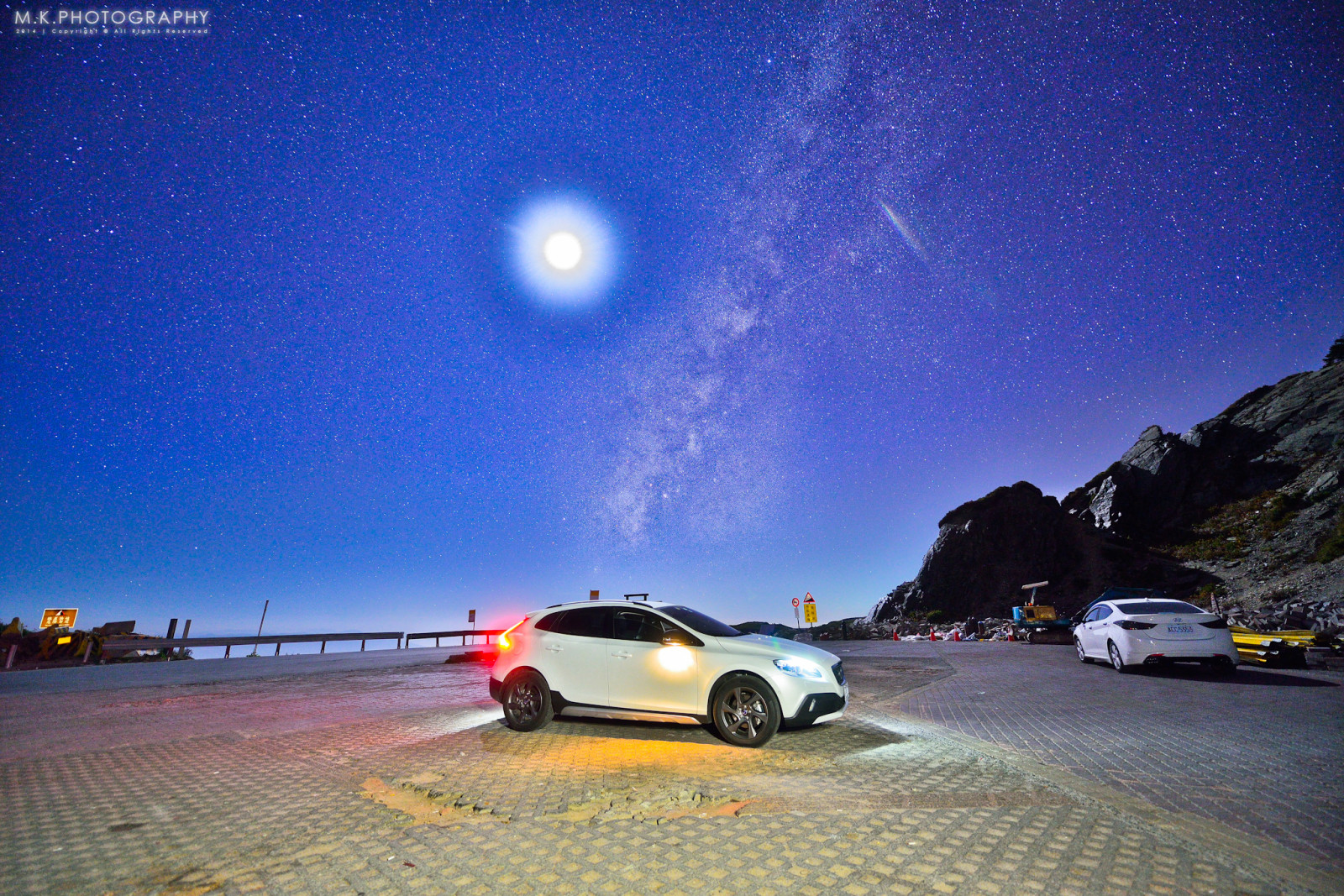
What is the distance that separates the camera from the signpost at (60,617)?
3209cm

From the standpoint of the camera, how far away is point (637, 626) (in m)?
7.12

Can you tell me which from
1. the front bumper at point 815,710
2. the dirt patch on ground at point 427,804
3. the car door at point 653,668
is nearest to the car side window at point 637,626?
the car door at point 653,668

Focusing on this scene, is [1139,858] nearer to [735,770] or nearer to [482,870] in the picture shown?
[735,770]

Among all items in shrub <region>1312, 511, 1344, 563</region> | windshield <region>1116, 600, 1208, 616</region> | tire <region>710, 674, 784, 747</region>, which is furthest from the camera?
shrub <region>1312, 511, 1344, 563</region>

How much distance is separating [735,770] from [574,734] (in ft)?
8.54

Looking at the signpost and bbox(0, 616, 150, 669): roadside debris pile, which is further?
the signpost

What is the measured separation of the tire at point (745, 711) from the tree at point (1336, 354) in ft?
336

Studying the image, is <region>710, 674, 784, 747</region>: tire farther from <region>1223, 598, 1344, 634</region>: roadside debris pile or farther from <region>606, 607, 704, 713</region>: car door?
<region>1223, 598, 1344, 634</region>: roadside debris pile

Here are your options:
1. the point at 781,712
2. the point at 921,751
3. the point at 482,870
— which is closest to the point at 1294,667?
the point at 921,751

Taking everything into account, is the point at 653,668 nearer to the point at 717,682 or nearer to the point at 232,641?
the point at 717,682

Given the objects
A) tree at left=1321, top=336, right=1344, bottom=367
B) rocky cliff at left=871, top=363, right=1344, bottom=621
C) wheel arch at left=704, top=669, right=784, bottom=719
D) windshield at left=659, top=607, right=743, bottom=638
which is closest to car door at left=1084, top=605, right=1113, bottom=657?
windshield at left=659, top=607, right=743, bottom=638

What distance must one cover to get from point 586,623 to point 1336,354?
107 metres

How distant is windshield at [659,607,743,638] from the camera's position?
703 cm

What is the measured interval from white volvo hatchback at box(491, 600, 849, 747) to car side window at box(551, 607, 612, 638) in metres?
0.01
